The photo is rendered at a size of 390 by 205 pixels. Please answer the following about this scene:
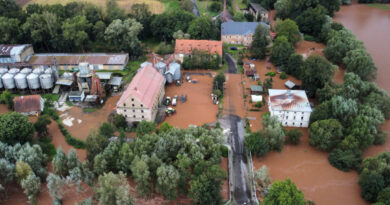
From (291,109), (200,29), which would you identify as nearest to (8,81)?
(200,29)

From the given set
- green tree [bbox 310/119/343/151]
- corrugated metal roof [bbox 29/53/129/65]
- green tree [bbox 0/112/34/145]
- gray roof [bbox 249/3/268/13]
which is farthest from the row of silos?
gray roof [bbox 249/3/268/13]

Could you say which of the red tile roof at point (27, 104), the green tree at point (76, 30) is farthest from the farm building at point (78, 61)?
the red tile roof at point (27, 104)

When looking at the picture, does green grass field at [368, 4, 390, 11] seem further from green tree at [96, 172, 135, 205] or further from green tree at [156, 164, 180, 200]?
green tree at [96, 172, 135, 205]

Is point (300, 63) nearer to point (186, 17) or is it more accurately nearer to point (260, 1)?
point (186, 17)

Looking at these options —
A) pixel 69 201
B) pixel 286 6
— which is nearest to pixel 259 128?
pixel 69 201

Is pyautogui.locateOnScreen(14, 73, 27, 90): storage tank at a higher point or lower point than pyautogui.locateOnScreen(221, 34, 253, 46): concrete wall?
lower

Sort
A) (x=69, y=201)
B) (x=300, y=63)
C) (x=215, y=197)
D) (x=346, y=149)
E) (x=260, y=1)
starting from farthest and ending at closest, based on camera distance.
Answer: (x=260, y=1)
(x=300, y=63)
(x=346, y=149)
(x=69, y=201)
(x=215, y=197)

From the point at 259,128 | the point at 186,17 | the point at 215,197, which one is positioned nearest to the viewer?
the point at 215,197

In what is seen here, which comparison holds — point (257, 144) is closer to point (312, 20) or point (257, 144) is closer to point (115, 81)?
point (115, 81)
